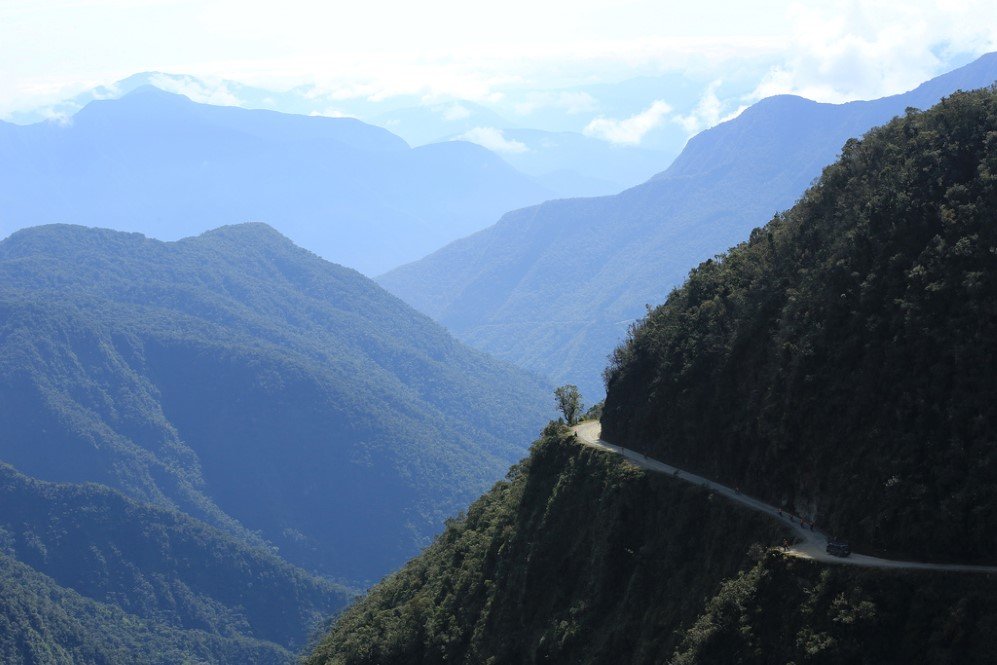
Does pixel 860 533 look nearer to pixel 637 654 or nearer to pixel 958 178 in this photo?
pixel 637 654

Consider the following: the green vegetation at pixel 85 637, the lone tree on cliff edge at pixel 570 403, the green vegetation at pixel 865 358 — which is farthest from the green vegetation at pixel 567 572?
the green vegetation at pixel 85 637

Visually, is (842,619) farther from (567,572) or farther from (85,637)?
(85,637)

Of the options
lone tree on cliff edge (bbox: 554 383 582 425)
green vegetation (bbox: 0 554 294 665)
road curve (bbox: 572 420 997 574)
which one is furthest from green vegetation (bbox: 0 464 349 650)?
road curve (bbox: 572 420 997 574)

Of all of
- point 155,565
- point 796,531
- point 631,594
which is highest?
point 796,531

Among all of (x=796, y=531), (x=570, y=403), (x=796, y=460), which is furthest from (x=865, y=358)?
(x=570, y=403)

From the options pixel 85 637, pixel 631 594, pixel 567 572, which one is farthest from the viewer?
pixel 85 637


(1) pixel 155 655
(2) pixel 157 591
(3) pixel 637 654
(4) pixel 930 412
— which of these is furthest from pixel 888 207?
(2) pixel 157 591

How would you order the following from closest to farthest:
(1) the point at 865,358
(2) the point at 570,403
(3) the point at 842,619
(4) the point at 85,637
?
(3) the point at 842,619, (1) the point at 865,358, (2) the point at 570,403, (4) the point at 85,637
